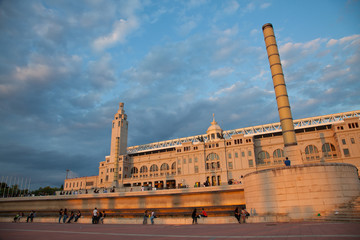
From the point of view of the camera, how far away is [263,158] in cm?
7381

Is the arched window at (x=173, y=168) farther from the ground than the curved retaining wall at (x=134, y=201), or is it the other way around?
the arched window at (x=173, y=168)

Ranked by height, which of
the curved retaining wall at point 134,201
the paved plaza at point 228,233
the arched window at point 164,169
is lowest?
the paved plaza at point 228,233

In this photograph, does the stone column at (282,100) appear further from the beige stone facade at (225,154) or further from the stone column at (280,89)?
the beige stone facade at (225,154)

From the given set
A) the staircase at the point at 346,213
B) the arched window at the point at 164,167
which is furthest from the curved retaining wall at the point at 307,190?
the arched window at the point at 164,167

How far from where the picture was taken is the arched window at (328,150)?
6529 centimetres

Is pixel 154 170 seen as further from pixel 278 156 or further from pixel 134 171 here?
pixel 278 156

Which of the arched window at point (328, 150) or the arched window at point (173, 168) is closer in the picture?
the arched window at point (328, 150)

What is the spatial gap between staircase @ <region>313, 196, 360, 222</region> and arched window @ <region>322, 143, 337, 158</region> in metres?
48.4

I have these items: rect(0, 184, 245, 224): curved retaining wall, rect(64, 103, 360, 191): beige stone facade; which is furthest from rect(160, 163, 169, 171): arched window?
rect(0, 184, 245, 224): curved retaining wall

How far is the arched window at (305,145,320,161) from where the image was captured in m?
67.2

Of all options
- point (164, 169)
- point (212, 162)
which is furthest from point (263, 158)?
point (164, 169)

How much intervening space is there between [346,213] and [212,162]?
2169 inches

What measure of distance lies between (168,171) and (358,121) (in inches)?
2334

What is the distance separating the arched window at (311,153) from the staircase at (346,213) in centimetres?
4850
